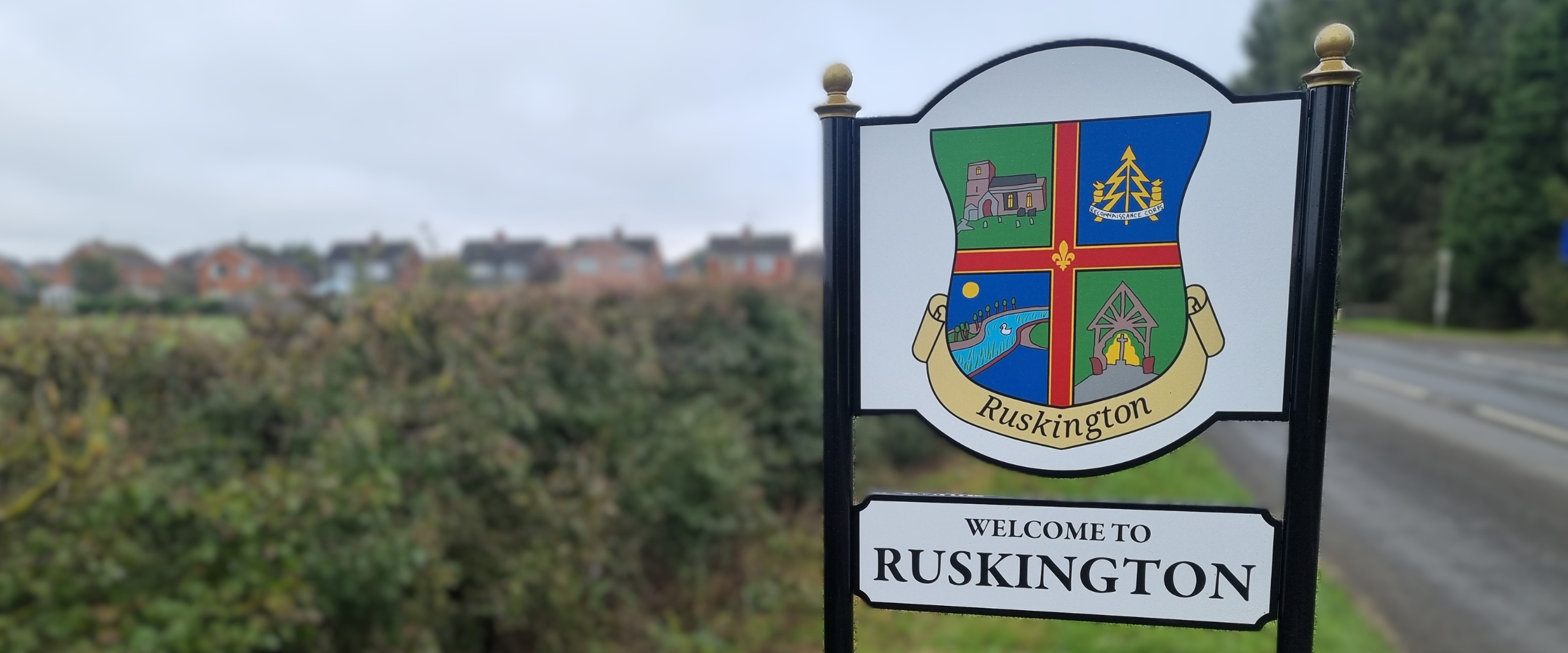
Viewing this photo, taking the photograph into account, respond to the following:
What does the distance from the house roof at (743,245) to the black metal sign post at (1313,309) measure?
6298 millimetres

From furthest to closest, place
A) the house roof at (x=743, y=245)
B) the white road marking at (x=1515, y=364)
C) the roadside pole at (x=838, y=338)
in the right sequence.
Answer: the white road marking at (x=1515, y=364)
the house roof at (x=743, y=245)
the roadside pole at (x=838, y=338)

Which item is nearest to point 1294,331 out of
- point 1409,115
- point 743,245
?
point 743,245

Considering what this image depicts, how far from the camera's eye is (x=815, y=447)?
545cm

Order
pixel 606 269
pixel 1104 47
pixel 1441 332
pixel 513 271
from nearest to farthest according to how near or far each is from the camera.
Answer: pixel 1104 47
pixel 606 269
pixel 513 271
pixel 1441 332

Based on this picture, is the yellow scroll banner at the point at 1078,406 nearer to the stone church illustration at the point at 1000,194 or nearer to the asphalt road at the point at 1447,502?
the stone church illustration at the point at 1000,194

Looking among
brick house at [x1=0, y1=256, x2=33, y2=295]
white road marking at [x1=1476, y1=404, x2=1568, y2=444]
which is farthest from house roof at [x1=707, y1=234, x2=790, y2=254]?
white road marking at [x1=1476, y1=404, x2=1568, y2=444]

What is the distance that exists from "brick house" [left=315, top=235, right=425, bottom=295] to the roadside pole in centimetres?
260

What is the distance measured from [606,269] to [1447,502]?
20.7 ft

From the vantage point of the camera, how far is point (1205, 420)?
4.24 feet

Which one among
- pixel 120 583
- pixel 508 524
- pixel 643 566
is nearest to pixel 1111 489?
pixel 643 566

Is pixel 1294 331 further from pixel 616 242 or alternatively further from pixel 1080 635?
pixel 616 242

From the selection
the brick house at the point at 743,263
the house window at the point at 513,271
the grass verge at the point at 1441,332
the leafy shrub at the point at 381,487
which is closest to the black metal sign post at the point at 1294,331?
the leafy shrub at the point at 381,487

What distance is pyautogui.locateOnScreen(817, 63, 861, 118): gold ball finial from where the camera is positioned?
4.59 feet

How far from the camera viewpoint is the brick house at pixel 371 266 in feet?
11.2
